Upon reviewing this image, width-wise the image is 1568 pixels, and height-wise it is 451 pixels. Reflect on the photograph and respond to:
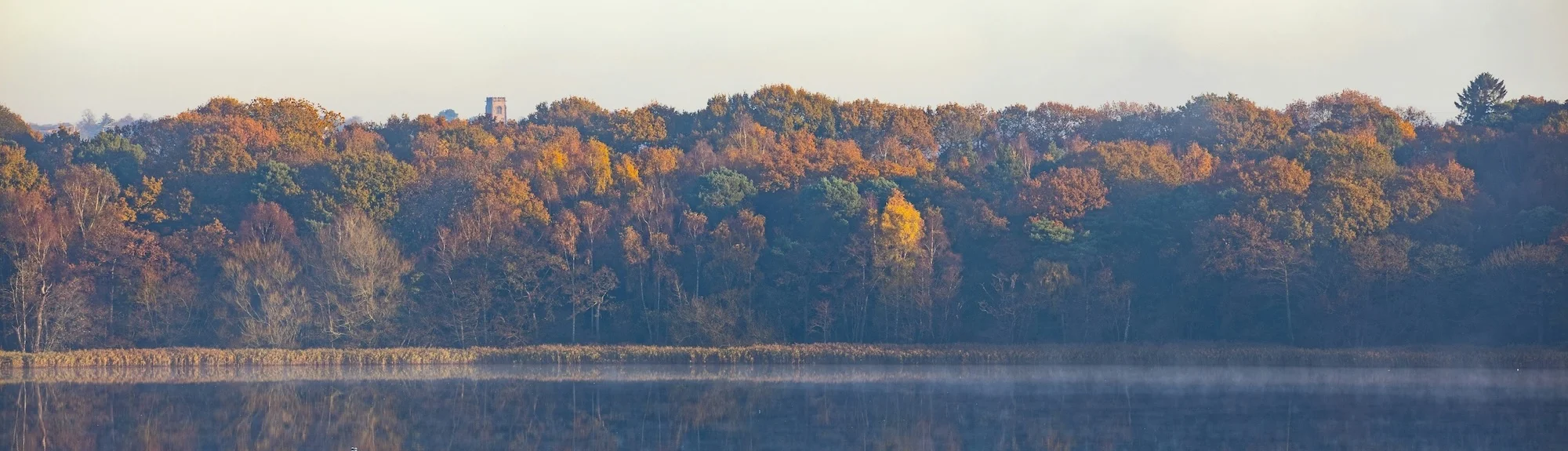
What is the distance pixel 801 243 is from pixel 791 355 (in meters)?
5.52

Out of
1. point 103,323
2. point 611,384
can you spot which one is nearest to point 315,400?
point 611,384

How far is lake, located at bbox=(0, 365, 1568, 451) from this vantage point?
25906 mm

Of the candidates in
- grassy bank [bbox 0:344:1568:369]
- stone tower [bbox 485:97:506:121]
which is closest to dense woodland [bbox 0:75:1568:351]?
grassy bank [bbox 0:344:1568:369]

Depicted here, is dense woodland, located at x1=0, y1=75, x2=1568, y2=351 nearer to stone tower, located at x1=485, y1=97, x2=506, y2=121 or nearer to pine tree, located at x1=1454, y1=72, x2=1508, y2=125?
pine tree, located at x1=1454, y1=72, x2=1508, y2=125

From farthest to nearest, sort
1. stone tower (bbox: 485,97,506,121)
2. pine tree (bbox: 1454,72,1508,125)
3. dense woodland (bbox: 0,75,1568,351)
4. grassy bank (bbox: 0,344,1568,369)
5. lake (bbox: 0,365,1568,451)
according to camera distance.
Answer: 1. stone tower (bbox: 485,97,506,121)
2. pine tree (bbox: 1454,72,1508,125)
3. dense woodland (bbox: 0,75,1568,351)
4. grassy bank (bbox: 0,344,1568,369)
5. lake (bbox: 0,365,1568,451)

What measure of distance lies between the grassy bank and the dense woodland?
53.7 inches

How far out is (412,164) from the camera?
52.5 meters

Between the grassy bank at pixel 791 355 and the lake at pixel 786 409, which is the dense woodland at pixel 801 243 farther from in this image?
the lake at pixel 786 409

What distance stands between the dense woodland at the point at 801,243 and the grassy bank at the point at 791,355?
1363 millimetres

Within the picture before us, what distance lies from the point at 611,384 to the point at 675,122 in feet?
94.1

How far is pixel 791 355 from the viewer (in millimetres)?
43250

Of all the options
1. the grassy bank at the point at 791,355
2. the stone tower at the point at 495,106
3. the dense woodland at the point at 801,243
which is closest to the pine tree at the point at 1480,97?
the dense woodland at the point at 801,243

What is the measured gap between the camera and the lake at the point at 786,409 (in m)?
25.9

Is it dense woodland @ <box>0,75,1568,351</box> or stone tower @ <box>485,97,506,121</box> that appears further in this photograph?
stone tower @ <box>485,97,506,121</box>
